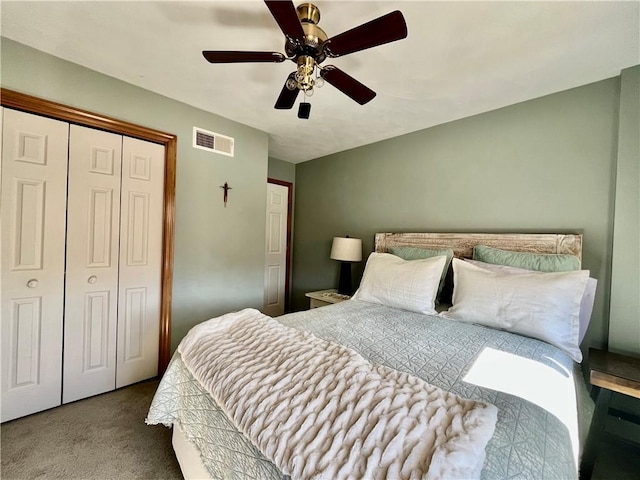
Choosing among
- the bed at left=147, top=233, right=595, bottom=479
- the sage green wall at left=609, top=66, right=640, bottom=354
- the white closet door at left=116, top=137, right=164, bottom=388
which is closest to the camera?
the bed at left=147, top=233, right=595, bottom=479

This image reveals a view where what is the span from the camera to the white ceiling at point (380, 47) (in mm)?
1368

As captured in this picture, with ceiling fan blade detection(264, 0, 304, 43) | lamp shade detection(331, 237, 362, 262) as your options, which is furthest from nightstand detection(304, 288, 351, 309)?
ceiling fan blade detection(264, 0, 304, 43)

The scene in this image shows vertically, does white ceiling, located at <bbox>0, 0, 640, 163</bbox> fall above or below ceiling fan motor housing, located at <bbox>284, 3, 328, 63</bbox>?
above

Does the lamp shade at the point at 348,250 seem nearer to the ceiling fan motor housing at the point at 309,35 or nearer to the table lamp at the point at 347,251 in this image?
the table lamp at the point at 347,251

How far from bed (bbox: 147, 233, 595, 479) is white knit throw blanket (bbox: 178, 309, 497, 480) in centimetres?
3

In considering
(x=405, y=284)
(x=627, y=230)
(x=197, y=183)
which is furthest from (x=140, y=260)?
(x=627, y=230)

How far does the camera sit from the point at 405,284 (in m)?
2.07

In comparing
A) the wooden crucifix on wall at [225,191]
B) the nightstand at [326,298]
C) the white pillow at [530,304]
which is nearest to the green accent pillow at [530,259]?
the white pillow at [530,304]

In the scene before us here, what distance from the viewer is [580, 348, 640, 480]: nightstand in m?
1.32

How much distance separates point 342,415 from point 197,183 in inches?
93.7

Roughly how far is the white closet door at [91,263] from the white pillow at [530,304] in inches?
103

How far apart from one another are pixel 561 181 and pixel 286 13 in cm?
218

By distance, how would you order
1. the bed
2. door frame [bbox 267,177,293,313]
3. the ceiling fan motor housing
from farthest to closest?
door frame [bbox 267,177,293,313] → the ceiling fan motor housing → the bed

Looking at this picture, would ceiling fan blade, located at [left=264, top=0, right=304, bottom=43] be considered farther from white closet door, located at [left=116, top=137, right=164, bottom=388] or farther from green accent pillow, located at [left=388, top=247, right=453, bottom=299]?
green accent pillow, located at [left=388, top=247, right=453, bottom=299]
